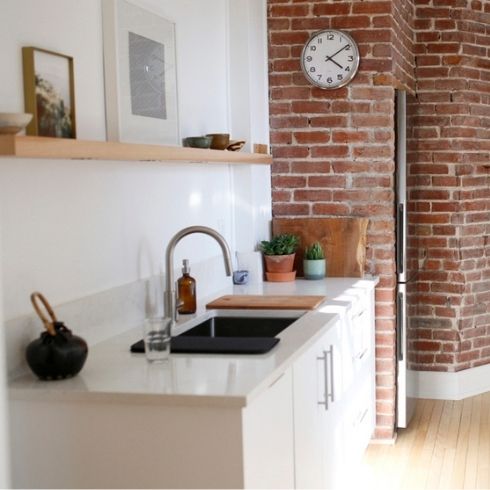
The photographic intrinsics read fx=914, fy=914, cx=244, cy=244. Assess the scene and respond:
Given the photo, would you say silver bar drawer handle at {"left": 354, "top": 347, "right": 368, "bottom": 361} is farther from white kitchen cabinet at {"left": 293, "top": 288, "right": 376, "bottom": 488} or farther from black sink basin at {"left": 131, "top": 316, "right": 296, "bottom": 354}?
black sink basin at {"left": 131, "top": 316, "right": 296, "bottom": 354}

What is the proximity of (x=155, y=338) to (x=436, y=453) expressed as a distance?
246 centimetres

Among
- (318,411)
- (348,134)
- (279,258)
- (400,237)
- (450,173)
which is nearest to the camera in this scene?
(318,411)

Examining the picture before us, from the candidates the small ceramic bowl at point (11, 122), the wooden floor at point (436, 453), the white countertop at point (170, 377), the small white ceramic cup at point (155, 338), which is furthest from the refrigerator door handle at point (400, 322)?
the small ceramic bowl at point (11, 122)

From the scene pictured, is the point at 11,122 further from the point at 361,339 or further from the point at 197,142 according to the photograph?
the point at 361,339

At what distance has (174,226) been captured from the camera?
381cm

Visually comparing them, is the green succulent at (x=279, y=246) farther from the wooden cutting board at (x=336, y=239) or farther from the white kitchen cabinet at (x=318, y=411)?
the white kitchen cabinet at (x=318, y=411)

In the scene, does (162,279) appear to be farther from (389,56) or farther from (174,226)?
(389,56)

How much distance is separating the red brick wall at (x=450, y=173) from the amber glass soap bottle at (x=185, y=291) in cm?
226

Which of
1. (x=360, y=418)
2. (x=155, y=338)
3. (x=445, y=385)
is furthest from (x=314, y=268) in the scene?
(x=155, y=338)

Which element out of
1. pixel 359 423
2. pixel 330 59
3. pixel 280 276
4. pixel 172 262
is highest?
pixel 330 59

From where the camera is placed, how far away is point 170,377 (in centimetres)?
255

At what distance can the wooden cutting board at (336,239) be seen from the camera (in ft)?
15.6

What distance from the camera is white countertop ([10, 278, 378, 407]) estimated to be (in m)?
2.37

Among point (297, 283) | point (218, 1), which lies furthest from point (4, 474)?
point (218, 1)
